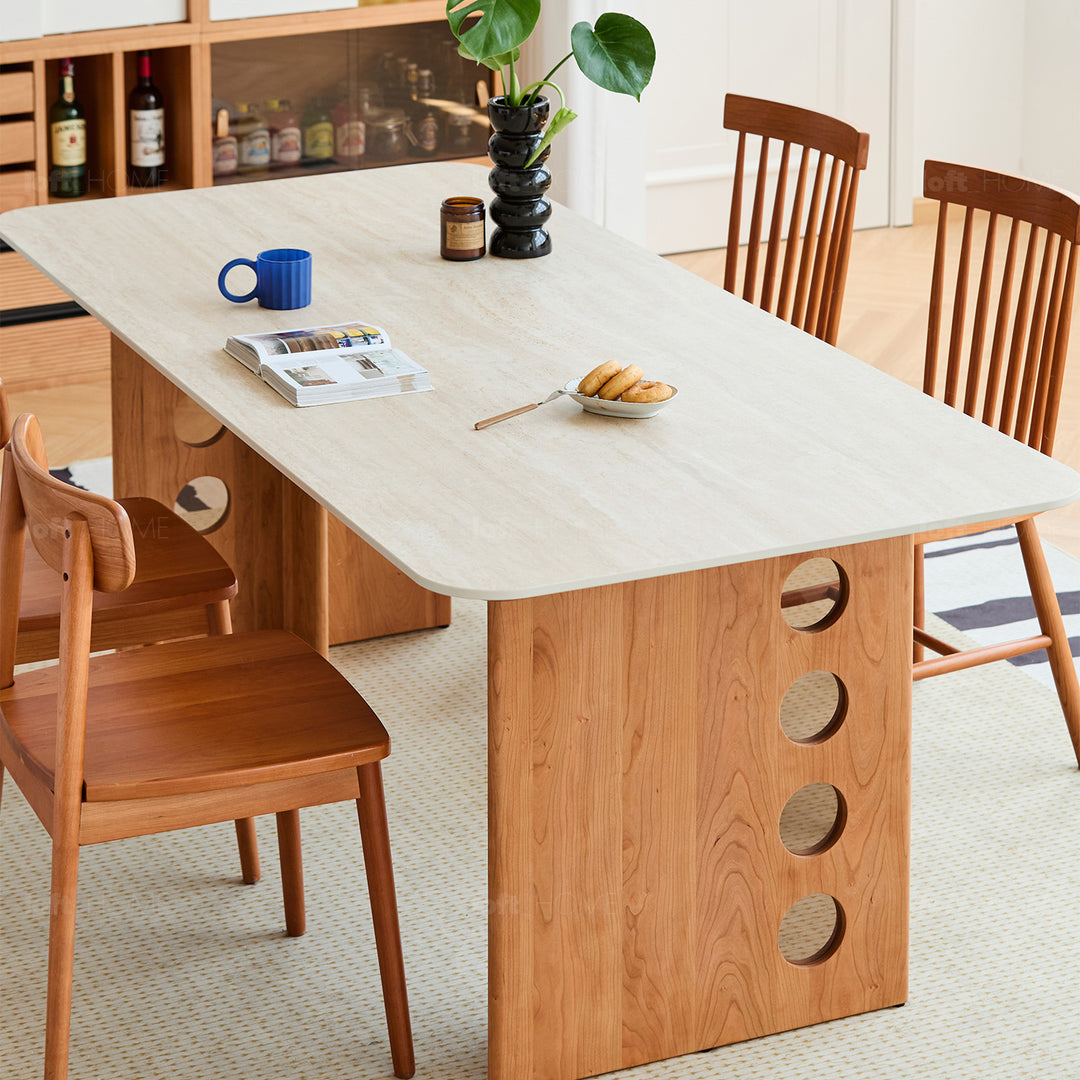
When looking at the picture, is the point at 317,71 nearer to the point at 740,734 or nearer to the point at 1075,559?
the point at 1075,559

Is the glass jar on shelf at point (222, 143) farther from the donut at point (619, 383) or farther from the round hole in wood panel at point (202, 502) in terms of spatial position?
the donut at point (619, 383)

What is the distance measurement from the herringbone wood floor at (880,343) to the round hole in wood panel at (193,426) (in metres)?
0.84

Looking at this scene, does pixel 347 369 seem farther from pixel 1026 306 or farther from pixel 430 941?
pixel 1026 306

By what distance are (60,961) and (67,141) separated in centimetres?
293

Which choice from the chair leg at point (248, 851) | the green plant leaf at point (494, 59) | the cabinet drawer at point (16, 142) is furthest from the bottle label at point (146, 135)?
the chair leg at point (248, 851)

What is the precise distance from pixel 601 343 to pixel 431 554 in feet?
2.41

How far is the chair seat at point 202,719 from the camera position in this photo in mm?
1926

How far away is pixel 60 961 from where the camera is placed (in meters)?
1.96

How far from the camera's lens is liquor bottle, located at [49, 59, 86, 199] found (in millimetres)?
4387

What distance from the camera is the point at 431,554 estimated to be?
1829 mm

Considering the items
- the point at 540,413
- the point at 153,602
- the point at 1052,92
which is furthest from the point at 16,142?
the point at 1052,92

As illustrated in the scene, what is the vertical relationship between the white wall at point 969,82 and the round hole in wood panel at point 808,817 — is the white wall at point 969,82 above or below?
above

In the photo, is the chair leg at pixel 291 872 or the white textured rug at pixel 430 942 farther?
the chair leg at pixel 291 872

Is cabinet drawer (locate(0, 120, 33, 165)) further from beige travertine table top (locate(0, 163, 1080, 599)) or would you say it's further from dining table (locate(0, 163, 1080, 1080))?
dining table (locate(0, 163, 1080, 1080))
